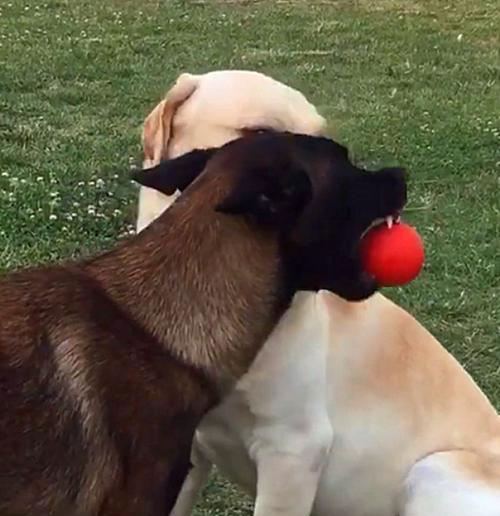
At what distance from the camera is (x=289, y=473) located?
171 inches

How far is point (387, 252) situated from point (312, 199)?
26 cm

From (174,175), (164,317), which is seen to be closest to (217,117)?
(174,175)

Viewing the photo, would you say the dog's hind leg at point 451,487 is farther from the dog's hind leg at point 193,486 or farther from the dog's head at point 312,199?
the dog's head at point 312,199

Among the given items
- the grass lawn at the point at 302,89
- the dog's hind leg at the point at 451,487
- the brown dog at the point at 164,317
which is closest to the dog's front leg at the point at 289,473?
the dog's hind leg at the point at 451,487

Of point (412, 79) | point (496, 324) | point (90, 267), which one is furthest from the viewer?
point (412, 79)

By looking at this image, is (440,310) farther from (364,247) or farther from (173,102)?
(364,247)

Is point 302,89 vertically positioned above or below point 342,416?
below

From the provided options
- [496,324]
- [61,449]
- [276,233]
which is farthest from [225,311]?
[496,324]

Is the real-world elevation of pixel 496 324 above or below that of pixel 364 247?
below

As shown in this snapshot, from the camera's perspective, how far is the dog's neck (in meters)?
3.73

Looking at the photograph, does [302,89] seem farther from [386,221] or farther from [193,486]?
[386,221]

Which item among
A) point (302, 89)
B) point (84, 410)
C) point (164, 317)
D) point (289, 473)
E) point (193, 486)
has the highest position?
point (164, 317)

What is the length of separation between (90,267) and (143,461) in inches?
22.2

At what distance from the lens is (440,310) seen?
682 centimetres
